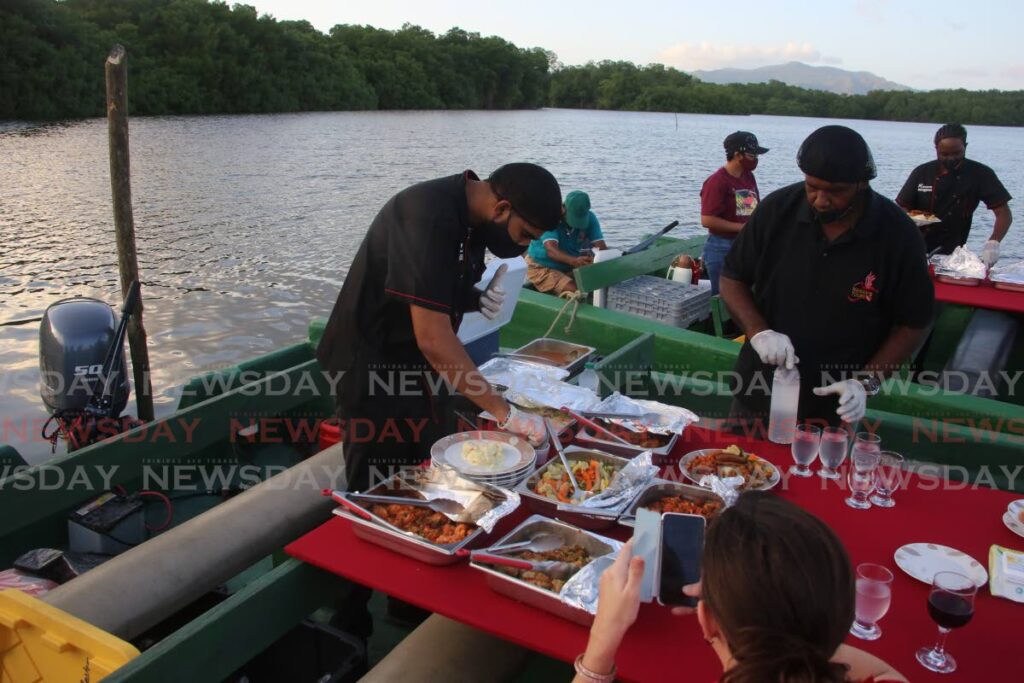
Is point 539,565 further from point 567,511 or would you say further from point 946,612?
point 946,612

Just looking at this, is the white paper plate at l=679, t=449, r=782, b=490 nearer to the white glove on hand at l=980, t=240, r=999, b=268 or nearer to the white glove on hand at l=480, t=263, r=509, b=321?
the white glove on hand at l=480, t=263, r=509, b=321

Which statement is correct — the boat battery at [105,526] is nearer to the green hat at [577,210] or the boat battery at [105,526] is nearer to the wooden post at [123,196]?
the wooden post at [123,196]

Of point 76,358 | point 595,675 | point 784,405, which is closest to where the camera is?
point 595,675

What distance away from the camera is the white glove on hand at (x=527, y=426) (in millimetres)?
2561

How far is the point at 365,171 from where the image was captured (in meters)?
24.5

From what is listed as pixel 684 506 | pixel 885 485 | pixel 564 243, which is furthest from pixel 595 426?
pixel 564 243

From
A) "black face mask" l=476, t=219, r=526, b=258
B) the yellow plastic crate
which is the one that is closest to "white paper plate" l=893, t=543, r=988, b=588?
"black face mask" l=476, t=219, r=526, b=258

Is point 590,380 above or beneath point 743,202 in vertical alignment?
beneath

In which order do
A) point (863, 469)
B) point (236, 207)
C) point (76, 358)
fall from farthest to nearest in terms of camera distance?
point (236, 207), point (76, 358), point (863, 469)

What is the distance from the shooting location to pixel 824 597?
116cm

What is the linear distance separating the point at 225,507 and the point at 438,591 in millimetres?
1360

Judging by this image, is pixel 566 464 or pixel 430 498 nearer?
pixel 430 498

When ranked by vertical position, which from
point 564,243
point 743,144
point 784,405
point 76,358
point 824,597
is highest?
point 743,144

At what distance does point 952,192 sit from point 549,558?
619 centimetres
